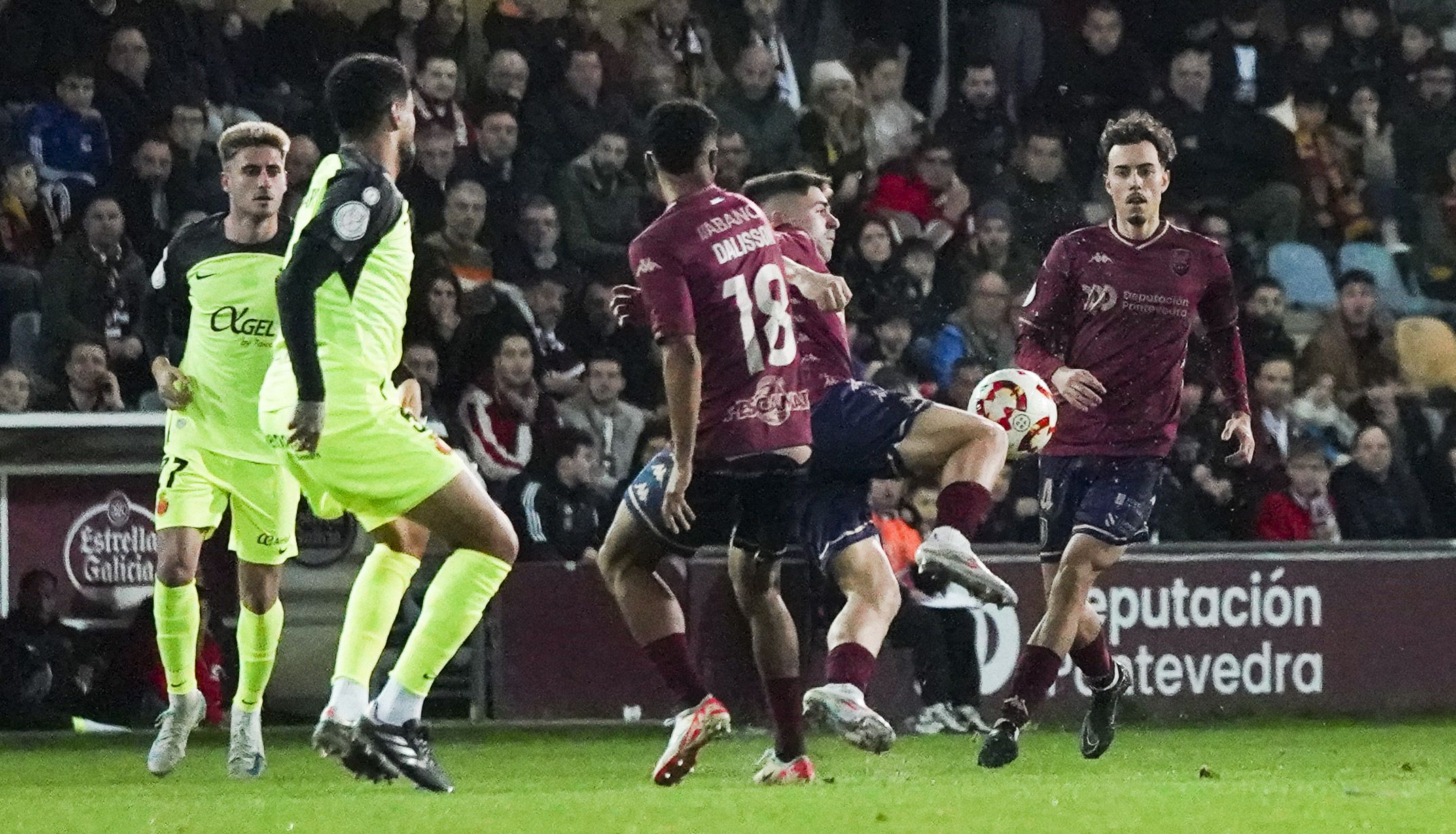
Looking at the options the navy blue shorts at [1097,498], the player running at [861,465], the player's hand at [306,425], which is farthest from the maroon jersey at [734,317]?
the navy blue shorts at [1097,498]

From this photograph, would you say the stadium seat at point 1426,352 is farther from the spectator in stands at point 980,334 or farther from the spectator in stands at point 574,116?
the spectator in stands at point 574,116

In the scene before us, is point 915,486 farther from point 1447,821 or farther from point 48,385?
point 1447,821

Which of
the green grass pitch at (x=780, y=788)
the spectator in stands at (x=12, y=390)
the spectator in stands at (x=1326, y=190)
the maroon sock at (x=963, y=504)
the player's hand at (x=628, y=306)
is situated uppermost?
the spectator in stands at (x=1326, y=190)

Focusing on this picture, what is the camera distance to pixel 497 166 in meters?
13.9

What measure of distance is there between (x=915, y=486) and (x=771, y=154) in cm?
321

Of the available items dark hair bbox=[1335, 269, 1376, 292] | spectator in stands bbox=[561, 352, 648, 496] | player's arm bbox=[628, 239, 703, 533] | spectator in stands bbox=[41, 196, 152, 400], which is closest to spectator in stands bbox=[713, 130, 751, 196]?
spectator in stands bbox=[561, 352, 648, 496]

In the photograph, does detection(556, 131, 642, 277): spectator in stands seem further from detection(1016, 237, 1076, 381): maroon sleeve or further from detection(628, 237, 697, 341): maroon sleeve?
detection(628, 237, 697, 341): maroon sleeve

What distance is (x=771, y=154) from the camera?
14.7 m

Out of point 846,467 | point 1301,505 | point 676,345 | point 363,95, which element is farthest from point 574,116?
point 363,95

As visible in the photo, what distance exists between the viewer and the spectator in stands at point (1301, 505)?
42.9 ft

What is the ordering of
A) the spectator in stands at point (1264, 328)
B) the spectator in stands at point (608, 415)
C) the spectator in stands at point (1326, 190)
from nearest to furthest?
the spectator in stands at point (608, 415), the spectator in stands at point (1264, 328), the spectator in stands at point (1326, 190)

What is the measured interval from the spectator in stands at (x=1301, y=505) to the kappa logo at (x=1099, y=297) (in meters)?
4.11

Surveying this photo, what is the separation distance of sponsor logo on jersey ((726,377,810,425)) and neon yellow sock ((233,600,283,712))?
7.78 ft

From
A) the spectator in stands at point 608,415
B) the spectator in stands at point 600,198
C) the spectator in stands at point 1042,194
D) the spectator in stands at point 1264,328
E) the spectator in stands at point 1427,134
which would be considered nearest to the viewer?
the spectator in stands at point 608,415
